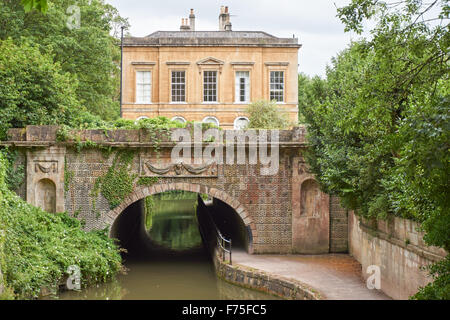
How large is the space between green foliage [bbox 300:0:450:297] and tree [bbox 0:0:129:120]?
46.6 feet

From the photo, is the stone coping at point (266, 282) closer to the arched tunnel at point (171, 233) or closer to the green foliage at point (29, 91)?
the arched tunnel at point (171, 233)

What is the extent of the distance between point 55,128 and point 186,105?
1333 cm

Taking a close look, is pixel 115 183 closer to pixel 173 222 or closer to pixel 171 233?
pixel 171 233

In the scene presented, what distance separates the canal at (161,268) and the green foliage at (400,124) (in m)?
3.86

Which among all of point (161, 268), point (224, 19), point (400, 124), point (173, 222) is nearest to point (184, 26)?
point (224, 19)

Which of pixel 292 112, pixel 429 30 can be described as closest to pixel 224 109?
pixel 292 112

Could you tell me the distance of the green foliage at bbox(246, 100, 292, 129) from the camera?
78.4 feet

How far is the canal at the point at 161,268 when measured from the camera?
13.0 m

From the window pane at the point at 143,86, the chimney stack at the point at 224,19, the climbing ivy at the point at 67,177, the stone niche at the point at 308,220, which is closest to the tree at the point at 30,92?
the climbing ivy at the point at 67,177

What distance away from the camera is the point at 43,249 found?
40.7 feet

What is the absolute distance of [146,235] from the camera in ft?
80.1

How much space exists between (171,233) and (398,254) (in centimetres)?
1702

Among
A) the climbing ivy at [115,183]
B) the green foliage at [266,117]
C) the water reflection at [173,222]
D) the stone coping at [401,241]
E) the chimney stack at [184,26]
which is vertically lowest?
the water reflection at [173,222]

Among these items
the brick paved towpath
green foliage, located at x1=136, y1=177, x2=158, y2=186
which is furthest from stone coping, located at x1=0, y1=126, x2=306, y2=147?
the brick paved towpath
